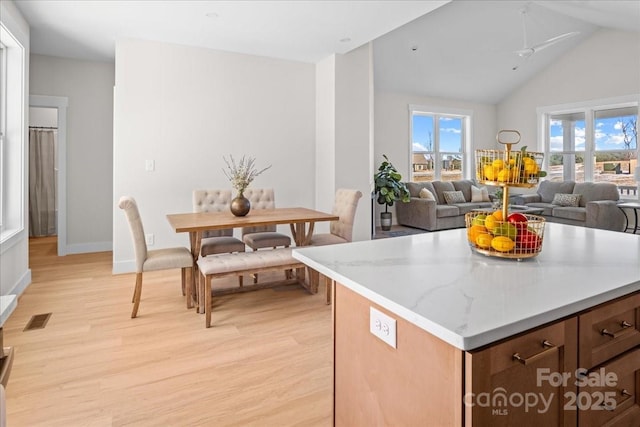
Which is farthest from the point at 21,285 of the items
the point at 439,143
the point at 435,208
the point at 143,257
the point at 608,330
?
the point at 439,143

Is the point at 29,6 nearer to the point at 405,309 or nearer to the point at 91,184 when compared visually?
the point at 91,184

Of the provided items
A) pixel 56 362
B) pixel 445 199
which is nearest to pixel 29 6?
pixel 56 362

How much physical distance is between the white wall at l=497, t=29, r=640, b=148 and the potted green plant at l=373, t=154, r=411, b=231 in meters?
3.68

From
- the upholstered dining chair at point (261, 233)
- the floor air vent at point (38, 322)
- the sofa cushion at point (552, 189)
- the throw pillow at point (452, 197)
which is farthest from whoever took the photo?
the throw pillow at point (452, 197)

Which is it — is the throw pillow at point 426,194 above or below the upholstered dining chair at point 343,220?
above

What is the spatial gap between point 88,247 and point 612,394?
20.0ft

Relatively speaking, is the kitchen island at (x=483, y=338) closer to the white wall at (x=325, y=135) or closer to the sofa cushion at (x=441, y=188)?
the white wall at (x=325, y=135)

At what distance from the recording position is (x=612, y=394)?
1.18 meters

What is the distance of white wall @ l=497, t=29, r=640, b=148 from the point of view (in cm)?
708

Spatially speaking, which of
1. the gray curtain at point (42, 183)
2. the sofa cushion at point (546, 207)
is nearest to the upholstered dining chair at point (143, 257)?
the gray curtain at point (42, 183)

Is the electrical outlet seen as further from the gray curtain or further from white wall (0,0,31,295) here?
the gray curtain

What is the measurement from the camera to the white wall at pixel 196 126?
4.50 m

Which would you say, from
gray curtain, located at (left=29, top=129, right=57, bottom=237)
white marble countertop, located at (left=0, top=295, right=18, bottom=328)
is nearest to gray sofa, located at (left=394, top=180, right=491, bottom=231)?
gray curtain, located at (left=29, top=129, right=57, bottom=237)

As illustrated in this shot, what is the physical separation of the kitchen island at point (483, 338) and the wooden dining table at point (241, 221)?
6.38 ft
